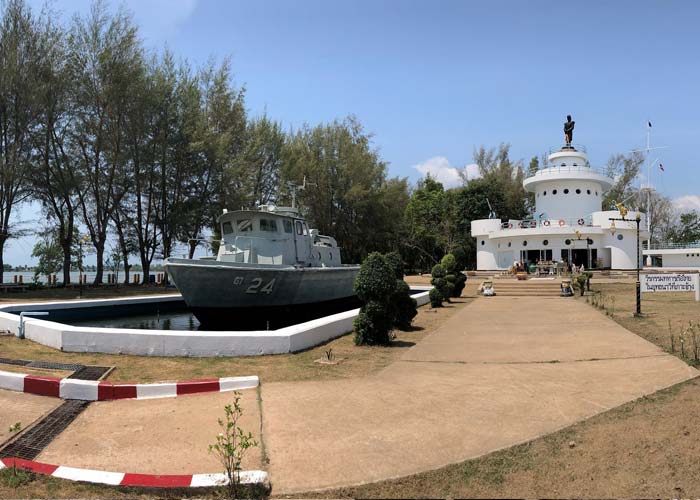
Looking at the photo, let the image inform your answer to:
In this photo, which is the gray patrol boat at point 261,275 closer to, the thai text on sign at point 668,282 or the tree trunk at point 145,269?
the thai text on sign at point 668,282

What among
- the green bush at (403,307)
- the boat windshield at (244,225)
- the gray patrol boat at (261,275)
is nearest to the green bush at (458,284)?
the gray patrol boat at (261,275)

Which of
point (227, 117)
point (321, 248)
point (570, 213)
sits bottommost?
point (321, 248)

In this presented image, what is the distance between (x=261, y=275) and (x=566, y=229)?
993 inches

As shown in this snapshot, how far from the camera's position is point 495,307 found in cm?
1730

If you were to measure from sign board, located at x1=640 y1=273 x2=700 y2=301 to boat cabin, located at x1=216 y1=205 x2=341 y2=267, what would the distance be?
10.7m

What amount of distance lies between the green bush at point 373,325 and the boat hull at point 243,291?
4193mm

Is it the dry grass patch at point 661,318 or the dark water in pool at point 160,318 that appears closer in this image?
the dry grass patch at point 661,318

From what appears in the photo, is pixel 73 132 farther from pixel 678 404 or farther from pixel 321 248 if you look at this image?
pixel 678 404

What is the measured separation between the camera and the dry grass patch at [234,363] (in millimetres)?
6746

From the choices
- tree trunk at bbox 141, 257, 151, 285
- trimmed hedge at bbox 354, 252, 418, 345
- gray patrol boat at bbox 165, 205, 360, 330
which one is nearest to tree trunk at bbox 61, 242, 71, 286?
tree trunk at bbox 141, 257, 151, 285

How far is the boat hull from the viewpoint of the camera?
1413 cm

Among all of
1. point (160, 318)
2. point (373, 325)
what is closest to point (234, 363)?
point (373, 325)

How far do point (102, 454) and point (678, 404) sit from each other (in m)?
5.31

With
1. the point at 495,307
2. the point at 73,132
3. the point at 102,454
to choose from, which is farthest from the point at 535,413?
the point at 73,132
